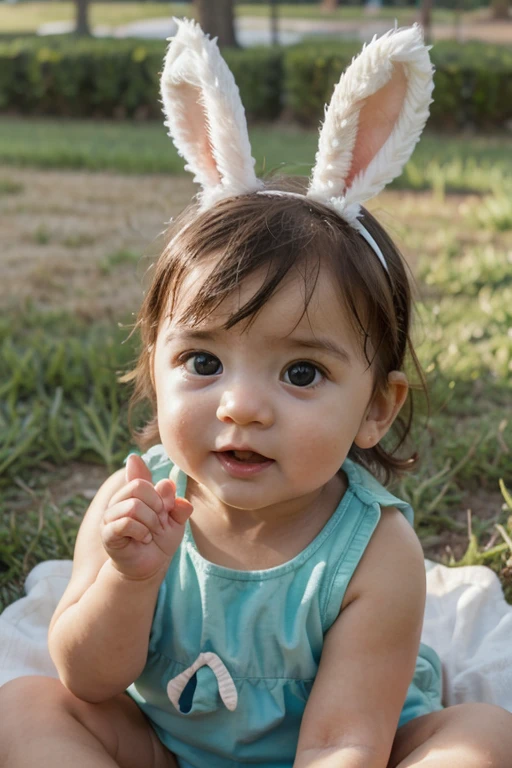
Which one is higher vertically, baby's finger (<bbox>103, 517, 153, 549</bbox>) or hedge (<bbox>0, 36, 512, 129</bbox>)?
baby's finger (<bbox>103, 517, 153, 549</bbox>)

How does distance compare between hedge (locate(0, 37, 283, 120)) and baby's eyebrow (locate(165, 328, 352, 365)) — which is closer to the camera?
baby's eyebrow (locate(165, 328, 352, 365))

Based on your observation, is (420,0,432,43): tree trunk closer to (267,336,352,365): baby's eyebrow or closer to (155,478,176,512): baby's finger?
(267,336,352,365): baby's eyebrow

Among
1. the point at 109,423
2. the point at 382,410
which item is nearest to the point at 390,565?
the point at 382,410

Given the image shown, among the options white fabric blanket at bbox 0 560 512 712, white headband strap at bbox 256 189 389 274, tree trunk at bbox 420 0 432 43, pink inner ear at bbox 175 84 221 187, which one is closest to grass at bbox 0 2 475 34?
tree trunk at bbox 420 0 432 43

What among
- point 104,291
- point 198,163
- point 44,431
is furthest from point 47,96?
point 198,163

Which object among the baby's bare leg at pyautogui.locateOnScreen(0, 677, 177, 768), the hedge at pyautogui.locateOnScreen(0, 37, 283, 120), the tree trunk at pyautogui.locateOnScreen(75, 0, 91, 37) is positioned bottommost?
the tree trunk at pyautogui.locateOnScreen(75, 0, 91, 37)

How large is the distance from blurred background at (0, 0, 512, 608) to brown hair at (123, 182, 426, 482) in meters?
0.41

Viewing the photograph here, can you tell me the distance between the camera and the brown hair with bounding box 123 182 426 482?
1631 millimetres

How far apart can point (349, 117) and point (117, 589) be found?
2.84 ft

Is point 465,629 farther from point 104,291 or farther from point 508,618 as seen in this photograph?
point 104,291

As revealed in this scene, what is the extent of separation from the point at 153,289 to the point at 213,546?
466 mm

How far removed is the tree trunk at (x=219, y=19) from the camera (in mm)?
13336

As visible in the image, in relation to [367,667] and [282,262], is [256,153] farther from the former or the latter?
[367,667]

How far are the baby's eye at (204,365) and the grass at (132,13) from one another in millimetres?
26729
